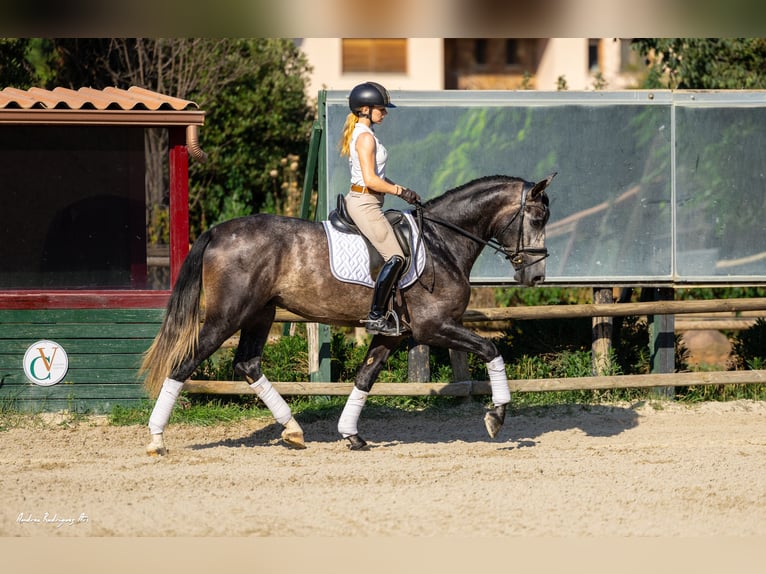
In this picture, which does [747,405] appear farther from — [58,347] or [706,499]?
[58,347]

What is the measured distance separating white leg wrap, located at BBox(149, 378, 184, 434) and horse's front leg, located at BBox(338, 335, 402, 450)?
1332mm

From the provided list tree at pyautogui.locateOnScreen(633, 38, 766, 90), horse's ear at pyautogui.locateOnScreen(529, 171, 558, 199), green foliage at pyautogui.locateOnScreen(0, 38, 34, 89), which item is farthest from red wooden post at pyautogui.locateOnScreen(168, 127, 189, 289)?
tree at pyautogui.locateOnScreen(633, 38, 766, 90)

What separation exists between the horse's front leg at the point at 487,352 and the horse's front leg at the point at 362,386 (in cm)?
34

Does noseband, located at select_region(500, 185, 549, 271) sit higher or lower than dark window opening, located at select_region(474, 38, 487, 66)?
lower

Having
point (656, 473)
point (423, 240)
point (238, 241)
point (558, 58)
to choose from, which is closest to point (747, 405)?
point (656, 473)

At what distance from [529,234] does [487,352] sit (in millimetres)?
984

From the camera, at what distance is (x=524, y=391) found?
33.0ft

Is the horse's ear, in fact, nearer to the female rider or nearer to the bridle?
the bridle

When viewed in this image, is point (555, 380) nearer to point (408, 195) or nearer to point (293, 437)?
point (293, 437)

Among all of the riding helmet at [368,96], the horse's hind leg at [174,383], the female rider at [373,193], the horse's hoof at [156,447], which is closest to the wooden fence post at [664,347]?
the female rider at [373,193]

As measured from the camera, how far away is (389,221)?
27.3 feet

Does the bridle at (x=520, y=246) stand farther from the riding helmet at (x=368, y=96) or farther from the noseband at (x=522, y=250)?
the riding helmet at (x=368, y=96)

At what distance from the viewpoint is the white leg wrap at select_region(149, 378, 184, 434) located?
8180 mm

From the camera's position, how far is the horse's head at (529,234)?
8.45m
